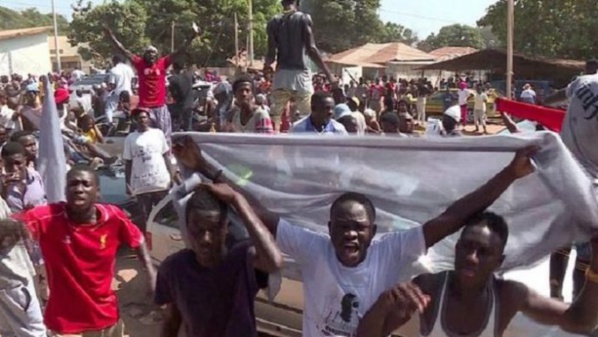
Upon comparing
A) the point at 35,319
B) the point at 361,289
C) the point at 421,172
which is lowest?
the point at 35,319

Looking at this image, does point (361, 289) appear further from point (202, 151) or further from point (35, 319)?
point (35, 319)

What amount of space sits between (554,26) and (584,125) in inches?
1176

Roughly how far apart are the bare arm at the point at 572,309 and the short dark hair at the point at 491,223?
203 millimetres

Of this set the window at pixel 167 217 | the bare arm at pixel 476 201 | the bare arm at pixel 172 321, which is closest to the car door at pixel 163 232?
the window at pixel 167 217

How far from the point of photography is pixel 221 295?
2.72 m

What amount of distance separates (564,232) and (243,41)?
3769 cm

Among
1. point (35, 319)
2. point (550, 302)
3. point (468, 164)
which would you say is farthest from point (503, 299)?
point (35, 319)

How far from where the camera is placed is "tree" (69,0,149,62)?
3928 centimetres

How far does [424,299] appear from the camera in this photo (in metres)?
2.30

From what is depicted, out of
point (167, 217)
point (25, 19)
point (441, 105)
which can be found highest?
point (25, 19)

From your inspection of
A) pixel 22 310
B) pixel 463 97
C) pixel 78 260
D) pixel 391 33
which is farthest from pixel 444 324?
pixel 391 33

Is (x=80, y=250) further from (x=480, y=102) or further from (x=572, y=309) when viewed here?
(x=480, y=102)

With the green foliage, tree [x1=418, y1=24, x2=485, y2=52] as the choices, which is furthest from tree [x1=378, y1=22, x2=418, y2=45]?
the green foliage

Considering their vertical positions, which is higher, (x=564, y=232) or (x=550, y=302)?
(x=564, y=232)
